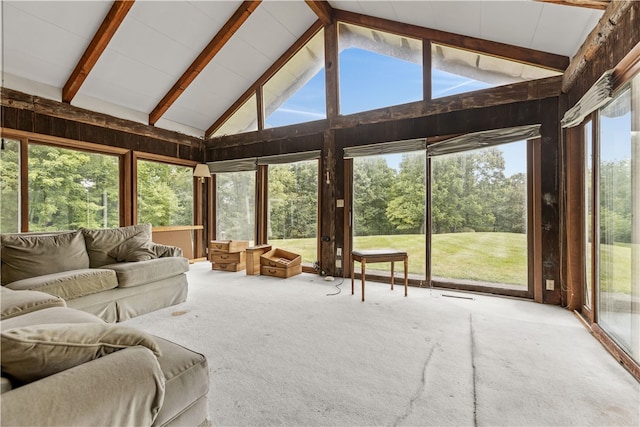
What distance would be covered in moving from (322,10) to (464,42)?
82.7 inches

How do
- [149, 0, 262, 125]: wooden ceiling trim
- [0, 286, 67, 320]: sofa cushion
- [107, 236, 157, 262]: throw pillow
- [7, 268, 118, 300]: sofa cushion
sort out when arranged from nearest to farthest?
[0, 286, 67, 320]: sofa cushion, [7, 268, 118, 300]: sofa cushion, [107, 236, 157, 262]: throw pillow, [149, 0, 262, 125]: wooden ceiling trim

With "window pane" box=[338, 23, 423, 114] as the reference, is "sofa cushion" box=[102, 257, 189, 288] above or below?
below

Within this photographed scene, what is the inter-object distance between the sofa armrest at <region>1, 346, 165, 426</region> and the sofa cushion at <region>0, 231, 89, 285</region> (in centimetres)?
255

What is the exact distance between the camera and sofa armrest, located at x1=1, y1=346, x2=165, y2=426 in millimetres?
735

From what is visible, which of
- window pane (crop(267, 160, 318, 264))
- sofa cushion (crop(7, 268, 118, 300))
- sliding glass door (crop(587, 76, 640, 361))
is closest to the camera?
sliding glass door (crop(587, 76, 640, 361))

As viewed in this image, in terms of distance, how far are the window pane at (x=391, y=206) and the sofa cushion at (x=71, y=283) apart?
10.6 feet

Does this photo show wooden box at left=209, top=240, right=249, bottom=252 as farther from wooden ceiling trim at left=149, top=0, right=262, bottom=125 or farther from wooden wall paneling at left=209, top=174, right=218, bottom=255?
wooden ceiling trim at left=149, top=0, right=262, bottom=125

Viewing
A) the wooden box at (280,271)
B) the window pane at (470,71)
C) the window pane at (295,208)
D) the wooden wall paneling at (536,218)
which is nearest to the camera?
the wooden wall paneling at (536,218)

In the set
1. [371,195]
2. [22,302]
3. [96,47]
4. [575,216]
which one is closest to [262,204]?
[371,195]

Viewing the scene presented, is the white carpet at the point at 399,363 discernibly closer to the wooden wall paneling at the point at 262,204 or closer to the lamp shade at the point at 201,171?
the wooden wall paneling at the point at 262,204

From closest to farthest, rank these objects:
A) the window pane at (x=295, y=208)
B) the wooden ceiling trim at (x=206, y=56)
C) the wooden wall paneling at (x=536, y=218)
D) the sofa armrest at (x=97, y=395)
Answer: the sofa armrest at (x=97, y=395) → the wooden wall paneling at (x=536, y=218) → the wooden ceiling trim at (x=206, y=56) → the window pane at (x=295, y=208)

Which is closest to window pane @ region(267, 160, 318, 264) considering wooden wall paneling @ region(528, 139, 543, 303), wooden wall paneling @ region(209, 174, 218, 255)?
wooden wall paneling @ region(209, 174, 218, 255)

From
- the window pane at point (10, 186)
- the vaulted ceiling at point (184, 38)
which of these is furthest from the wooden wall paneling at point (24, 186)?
the vaulted ceiling at point (184, 38)

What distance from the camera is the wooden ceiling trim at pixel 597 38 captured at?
6.62 ft
